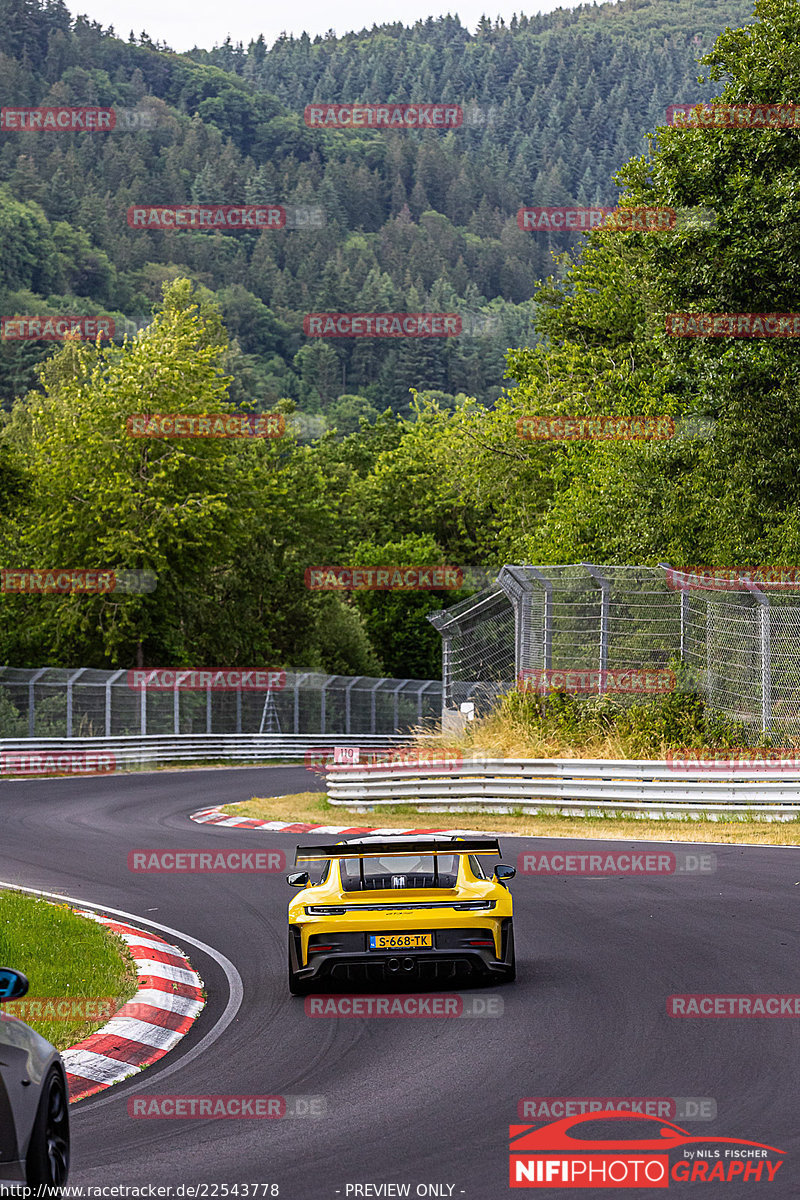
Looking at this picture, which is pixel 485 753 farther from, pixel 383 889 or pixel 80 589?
pixel 80 589

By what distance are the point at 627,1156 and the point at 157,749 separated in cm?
3412

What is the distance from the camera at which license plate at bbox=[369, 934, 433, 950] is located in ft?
30.2

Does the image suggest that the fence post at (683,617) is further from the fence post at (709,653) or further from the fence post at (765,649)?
the fence post at (765,649)

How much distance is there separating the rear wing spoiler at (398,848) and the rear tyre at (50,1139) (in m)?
4.44

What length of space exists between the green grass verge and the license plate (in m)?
1.74

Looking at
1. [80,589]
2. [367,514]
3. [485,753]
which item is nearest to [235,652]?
[80,589]

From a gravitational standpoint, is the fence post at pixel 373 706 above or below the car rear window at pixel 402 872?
below

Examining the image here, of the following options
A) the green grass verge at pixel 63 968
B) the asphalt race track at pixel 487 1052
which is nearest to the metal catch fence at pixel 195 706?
the asphalt race track at pixel 487 1052

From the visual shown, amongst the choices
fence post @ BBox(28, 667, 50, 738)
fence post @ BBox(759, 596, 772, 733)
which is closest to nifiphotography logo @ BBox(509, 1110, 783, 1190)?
fence post @ BBox(759, 596, 772, 733)

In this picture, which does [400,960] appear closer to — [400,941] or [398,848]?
[400,941]

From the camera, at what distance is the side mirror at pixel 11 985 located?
487 cm

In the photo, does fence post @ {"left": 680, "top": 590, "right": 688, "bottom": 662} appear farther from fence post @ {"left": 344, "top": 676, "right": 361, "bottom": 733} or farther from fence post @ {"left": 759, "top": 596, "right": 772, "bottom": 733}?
fence post @ {"left": 344, "top": 676, "right": 361, "bottom": 733}

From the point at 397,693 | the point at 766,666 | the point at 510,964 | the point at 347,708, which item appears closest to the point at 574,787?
the point at 766,666

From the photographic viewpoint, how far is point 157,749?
39156 millimetres
